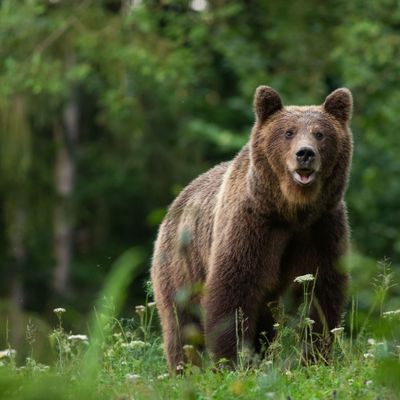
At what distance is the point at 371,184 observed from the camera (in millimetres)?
18453

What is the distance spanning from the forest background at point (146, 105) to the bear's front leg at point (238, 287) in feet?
19.6

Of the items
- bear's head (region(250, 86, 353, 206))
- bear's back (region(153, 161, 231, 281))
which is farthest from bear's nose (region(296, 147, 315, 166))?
bear's back (region(153, 161, 231, 281))

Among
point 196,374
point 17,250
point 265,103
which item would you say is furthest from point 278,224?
point 17,250

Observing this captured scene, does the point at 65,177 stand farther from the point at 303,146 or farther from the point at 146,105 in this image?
the point at 303,146

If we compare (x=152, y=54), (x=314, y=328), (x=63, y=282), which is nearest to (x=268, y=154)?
(x=314, y=328)

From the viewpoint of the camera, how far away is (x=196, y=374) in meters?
5.49

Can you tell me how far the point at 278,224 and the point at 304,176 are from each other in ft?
1.37

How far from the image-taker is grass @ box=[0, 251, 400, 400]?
13.0 feet

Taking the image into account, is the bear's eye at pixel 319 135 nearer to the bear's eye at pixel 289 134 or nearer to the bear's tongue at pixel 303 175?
the bear's eye at pixel 289 134

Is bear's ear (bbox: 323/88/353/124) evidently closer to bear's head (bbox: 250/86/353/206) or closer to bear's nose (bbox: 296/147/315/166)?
bear's head (bbox: 250/86/353/206)

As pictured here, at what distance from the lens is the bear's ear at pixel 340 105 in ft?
25.3

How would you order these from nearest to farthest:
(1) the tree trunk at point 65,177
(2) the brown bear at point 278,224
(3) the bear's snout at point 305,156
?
1. (3) the bear's snout at point 305,156
2. (2) the brown bear at point 278,224
3. (1) the tree trunk at point 65,177

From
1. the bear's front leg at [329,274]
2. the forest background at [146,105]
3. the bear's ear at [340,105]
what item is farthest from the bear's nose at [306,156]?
the forest background at [146,105]

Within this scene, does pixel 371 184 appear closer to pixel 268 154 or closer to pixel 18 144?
pixel 18 144
